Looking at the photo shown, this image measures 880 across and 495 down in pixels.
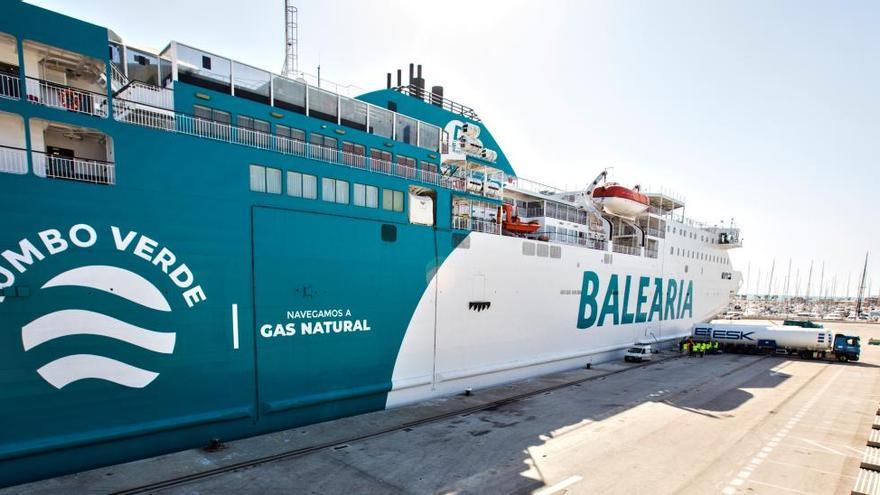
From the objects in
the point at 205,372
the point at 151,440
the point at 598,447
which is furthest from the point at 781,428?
the point at 151,440

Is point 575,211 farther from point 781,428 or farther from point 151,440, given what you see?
point 151,440

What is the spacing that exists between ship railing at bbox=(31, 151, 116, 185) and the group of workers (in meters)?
30.4

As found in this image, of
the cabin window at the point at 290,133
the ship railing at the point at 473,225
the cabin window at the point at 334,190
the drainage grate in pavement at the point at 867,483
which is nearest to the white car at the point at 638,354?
the ship railing at the point at 473,225

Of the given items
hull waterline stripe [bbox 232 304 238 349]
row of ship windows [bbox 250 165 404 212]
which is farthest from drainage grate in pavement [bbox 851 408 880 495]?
hull waterline stripe [bbox 232 304 238 349]

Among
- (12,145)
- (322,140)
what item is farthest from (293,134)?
(12,145)

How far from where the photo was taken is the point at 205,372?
970 cm

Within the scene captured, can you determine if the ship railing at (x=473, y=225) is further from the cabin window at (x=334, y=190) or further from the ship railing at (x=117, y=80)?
the ship railing at (x=117, y=80)

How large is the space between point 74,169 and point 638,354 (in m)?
25.6

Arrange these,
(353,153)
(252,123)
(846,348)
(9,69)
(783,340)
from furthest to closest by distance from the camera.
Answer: (783,340), (846,348), (353,153), (252,123), (9,69)

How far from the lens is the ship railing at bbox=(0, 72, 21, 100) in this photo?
8.11 meters

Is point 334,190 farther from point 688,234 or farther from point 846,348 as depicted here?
point 846,348

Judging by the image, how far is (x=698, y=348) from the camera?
26.2 meters

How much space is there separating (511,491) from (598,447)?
3.69m

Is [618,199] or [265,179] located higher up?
[618,199]
